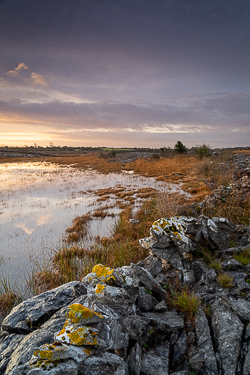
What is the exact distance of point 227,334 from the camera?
3.34 metres

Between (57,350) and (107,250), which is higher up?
(57,350)

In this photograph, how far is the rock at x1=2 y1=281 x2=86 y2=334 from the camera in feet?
11.2

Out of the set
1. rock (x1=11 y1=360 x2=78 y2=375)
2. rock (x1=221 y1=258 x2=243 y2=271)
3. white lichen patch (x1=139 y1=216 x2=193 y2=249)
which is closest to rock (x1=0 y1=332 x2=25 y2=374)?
rock (x1=11 y1=360 x2=78 y2=375)

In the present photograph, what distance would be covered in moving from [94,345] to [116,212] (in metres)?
11.8

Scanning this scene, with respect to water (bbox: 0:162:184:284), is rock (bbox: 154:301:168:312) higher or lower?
higher

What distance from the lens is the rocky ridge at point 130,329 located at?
2.62 metres

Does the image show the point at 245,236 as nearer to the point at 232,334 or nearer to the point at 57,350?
the point at 232,334

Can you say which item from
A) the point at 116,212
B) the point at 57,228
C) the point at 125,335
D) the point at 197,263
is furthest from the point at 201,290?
the point at 116,212

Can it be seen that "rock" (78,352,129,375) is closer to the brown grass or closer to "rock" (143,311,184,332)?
"rock" (143,311,184,332)

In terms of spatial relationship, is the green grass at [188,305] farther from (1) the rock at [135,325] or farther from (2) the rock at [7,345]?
(2) the rock at [7,345]

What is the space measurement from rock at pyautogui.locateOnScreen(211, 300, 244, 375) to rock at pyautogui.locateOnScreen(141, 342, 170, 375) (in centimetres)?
86

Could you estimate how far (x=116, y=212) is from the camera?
14.6 meters

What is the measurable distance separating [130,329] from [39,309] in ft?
5.46

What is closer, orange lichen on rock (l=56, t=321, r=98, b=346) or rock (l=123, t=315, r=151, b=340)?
orange lichen on rock (l=56, t=321, r=98, b=346)
